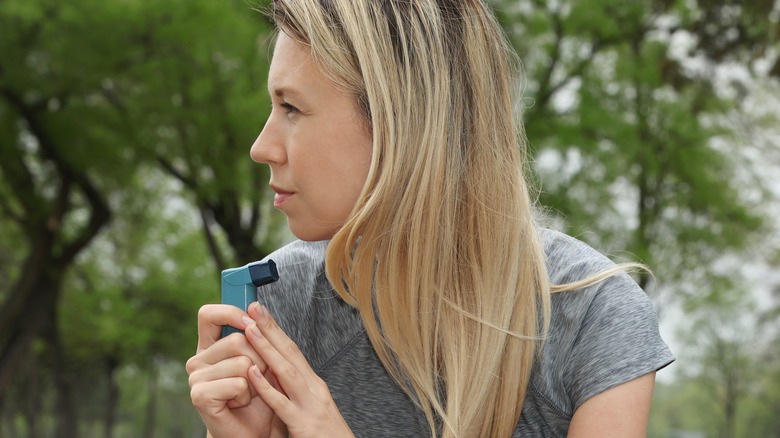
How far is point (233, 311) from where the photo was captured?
1592 mm

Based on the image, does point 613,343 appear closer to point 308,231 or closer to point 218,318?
point 308,231

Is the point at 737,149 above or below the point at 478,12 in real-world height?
above

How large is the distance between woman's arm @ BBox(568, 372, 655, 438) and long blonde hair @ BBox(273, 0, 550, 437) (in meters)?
0.18

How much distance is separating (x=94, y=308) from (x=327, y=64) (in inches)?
807

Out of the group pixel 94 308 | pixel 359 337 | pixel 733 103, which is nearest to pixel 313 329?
pixel 359 337

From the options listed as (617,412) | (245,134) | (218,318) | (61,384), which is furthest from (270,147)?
(61,384)

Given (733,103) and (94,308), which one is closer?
(733,103)

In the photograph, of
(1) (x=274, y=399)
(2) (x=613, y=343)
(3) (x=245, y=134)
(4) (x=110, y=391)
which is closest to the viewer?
(1) (x=274, y=399)

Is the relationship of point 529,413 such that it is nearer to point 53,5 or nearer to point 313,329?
point 313,329

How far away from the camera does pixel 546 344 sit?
5.83 ft

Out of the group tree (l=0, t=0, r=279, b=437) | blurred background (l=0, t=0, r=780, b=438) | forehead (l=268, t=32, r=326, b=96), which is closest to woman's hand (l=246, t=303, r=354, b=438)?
forehead (l=268, t=32, r=326, b=96)

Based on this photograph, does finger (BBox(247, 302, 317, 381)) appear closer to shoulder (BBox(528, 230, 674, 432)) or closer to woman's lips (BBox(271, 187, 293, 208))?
woman's lips (BBox(271, 187, 293, 208))

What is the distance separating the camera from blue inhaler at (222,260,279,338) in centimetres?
162

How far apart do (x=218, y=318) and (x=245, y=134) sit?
1185 cm
